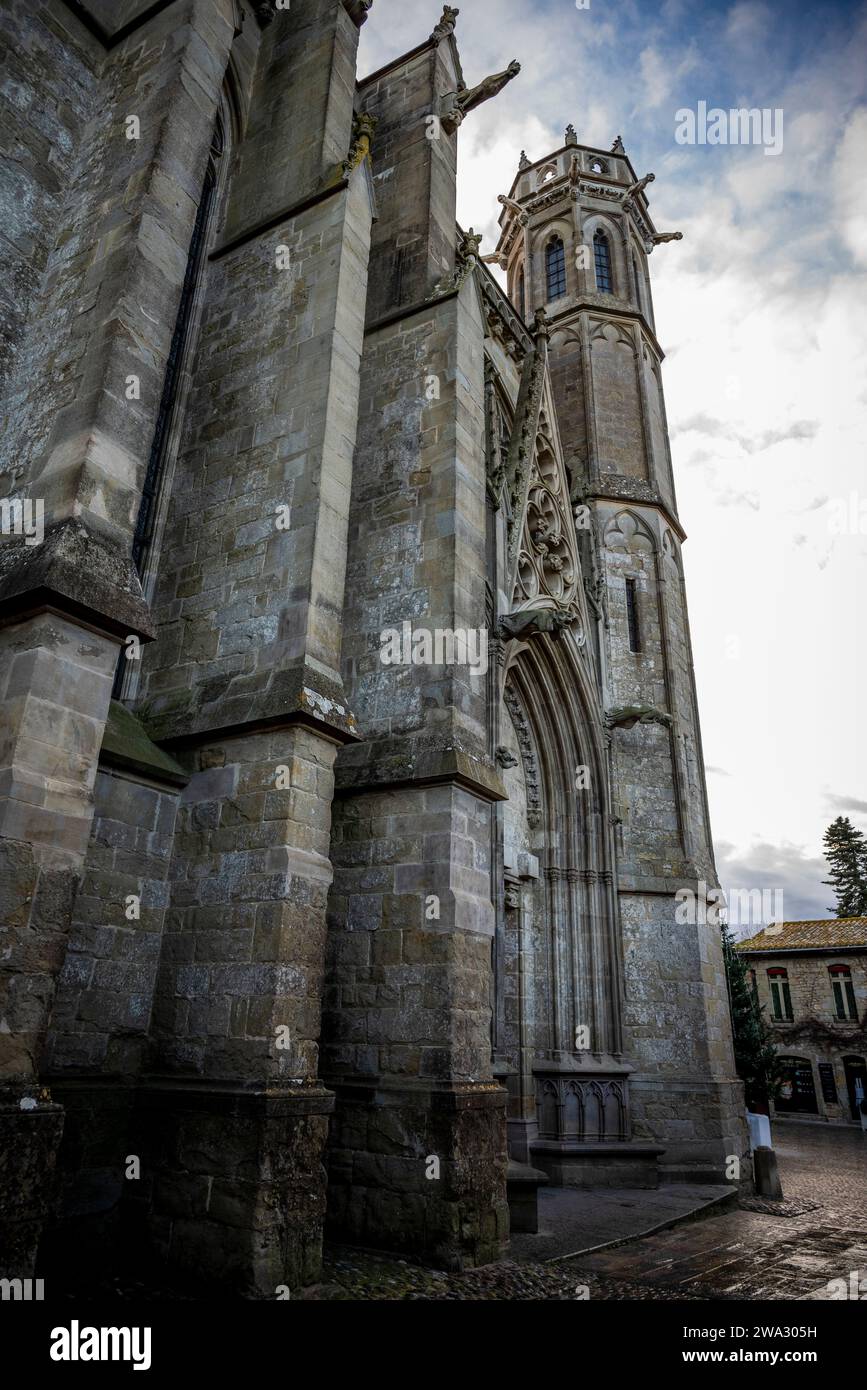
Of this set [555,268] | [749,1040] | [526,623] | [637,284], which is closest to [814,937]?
[749,1040]

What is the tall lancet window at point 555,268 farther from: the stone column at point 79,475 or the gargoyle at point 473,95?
the stone column at point 79,475

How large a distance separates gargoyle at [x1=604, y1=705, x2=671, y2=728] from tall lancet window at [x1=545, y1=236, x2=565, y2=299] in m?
9.73

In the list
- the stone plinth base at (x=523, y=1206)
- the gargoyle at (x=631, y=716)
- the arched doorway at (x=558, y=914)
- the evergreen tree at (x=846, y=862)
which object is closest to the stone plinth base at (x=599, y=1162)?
the arched doorway at (x=558, y=914)

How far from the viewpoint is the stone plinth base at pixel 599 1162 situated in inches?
399

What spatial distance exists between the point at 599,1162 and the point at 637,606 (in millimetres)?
8371

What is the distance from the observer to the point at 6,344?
6.29 m

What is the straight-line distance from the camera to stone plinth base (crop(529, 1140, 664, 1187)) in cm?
1014

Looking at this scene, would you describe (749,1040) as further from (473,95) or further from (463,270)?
(473,95)

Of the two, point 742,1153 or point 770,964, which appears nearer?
point 742,1153

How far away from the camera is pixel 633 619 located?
14.3 meters
